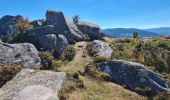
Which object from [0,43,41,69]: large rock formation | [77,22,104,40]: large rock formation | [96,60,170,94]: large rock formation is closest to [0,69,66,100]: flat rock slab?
[0,43,41,69]: large rock formation

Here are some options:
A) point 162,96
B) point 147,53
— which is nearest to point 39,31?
point 147,53

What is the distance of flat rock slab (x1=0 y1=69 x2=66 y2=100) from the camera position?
2308cm

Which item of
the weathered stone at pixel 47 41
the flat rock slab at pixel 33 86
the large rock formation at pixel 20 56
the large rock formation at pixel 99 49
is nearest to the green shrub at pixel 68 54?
the weathered stone at pixel 47 41

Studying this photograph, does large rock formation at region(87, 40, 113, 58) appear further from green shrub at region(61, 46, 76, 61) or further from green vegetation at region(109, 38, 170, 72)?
green shrub at region(61, 46, 76, 61)

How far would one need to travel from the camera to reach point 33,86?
25141 millimetres

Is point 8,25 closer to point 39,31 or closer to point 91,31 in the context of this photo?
point 39,31

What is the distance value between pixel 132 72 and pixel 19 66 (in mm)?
12556

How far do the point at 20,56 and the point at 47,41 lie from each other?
9631mm

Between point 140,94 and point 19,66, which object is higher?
point 19,66

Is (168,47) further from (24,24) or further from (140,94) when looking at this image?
(24,24)

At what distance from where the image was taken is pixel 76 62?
39.7 metres

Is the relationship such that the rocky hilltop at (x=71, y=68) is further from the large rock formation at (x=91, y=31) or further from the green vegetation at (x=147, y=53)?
the large rock formation at (x=91, y=31)

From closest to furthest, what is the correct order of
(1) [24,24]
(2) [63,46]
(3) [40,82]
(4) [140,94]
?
(3) [40,82] < (4) [140,94] < (2) [63,46] < (1) [24,24]

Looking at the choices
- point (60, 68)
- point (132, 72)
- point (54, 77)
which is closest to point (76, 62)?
point (60, 68)
